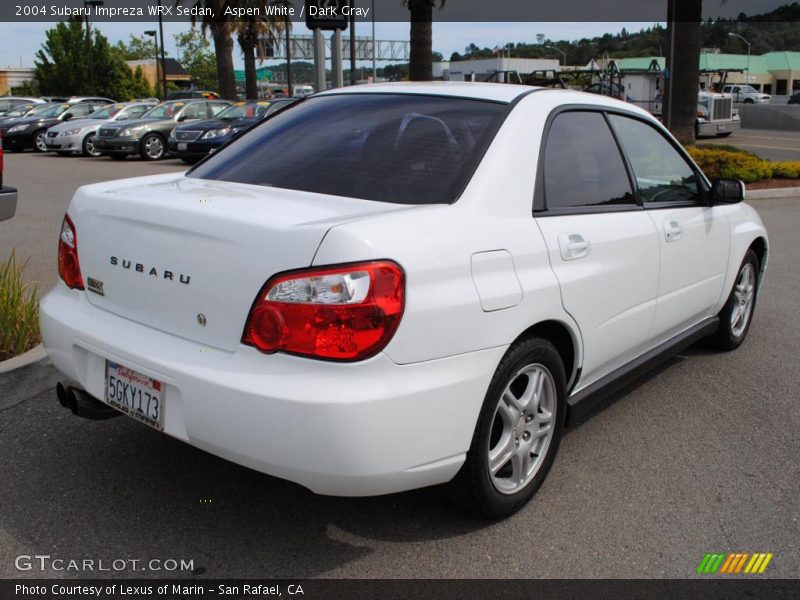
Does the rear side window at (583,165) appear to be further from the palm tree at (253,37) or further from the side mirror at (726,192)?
the palm tree at (253,37)

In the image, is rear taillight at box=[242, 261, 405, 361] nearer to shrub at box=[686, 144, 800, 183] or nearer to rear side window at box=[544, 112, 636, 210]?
rear side window at box=[544, 112, 636, 210]

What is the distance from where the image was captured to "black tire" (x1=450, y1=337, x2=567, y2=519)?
9.62ft

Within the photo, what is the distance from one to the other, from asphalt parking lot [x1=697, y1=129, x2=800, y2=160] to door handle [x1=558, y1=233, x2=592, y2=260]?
66.9 feet

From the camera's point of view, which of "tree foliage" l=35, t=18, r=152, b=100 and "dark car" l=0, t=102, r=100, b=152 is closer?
"dark car" l=0, t=102, r=100, b=152

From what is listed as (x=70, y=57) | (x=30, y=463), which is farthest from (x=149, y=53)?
(x=30, y=463)

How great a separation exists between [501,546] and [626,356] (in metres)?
1.34

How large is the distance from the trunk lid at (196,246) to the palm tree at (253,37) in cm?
3532

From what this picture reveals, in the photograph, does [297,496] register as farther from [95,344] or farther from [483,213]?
[483,213]

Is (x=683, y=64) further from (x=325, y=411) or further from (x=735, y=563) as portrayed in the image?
(x=325, y=411)

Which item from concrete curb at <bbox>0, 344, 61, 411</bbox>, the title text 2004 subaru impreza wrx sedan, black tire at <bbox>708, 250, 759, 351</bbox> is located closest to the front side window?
the title text 2004 subaru impreza wrx sedan

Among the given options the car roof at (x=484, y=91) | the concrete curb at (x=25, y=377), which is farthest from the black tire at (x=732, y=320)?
the concrete curb at (x=25, y=377)

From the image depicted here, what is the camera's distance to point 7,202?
5.28m

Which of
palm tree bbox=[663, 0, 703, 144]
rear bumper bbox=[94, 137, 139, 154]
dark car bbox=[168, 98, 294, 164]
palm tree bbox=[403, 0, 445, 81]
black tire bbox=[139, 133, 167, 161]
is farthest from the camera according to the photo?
black tire bbox=[139, 133, 167, 161]

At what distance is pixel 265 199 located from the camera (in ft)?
10.0
